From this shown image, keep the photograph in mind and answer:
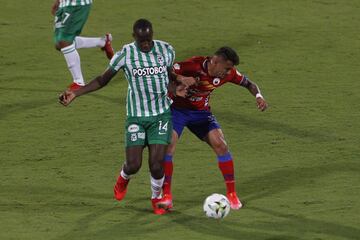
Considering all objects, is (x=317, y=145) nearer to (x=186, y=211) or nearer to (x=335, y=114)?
(x=335, y=114)

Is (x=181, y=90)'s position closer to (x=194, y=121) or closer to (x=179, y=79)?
(x=179, y=79)

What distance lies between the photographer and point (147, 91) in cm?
1254

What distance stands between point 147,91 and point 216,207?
5.08 ft

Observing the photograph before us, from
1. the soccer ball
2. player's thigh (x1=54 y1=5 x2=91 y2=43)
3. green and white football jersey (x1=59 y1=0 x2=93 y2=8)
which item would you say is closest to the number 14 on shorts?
the soccer ball

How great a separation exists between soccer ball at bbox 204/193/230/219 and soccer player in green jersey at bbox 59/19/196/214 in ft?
2.27

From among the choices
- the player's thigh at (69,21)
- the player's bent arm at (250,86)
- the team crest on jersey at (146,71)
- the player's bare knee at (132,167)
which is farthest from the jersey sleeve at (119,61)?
the player's thigh at (69,21)

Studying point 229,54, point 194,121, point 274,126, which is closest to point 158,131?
point 194,121

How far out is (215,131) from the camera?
13.2 meters

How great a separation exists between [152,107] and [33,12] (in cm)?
1172

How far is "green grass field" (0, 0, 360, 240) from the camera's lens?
1276 cm

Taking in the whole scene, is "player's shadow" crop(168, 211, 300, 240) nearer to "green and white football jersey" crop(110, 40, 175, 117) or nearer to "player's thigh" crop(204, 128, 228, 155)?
"player's thigh" crop(204, 128, 228, 155)

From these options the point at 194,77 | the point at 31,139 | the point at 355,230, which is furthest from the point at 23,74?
the point at 355,230

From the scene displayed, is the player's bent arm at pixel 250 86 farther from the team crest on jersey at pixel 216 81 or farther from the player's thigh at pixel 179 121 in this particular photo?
the player's thigh at pixel 179 121

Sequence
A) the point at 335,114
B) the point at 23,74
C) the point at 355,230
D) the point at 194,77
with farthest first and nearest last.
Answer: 1. the point at 23,74
2. the point at 335,114
3. the point at 194,77
4. the point at 355,230
